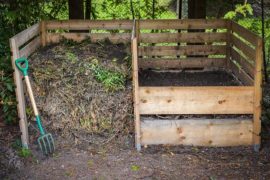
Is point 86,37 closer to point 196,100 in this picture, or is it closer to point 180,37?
point 180,37

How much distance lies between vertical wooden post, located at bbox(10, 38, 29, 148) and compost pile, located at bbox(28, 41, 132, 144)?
37cm

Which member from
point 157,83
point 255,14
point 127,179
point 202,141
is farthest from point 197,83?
point 255,14

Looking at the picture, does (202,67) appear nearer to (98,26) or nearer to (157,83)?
(157,83)

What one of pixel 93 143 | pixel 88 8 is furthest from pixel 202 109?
pixel 88 8

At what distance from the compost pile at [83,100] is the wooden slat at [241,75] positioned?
5.66ft

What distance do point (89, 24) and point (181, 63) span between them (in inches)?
72.7

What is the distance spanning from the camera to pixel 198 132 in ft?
19.0

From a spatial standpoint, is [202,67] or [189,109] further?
[202,67]

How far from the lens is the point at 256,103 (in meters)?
5.64

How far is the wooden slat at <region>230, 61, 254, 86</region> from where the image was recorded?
6141 millimetres

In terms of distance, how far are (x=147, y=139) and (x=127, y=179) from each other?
0.85 m

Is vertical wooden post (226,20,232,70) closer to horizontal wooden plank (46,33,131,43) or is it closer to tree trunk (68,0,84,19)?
horizontal wooden plank (46,33,131,43)

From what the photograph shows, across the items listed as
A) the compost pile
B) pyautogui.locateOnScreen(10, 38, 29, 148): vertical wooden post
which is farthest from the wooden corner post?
pyautogui.locateOnScreen(10, 38, 29, 148): vertical wooden post

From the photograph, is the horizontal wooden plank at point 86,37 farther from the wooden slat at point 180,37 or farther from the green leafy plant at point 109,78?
the green leafy plant at point 109,78
